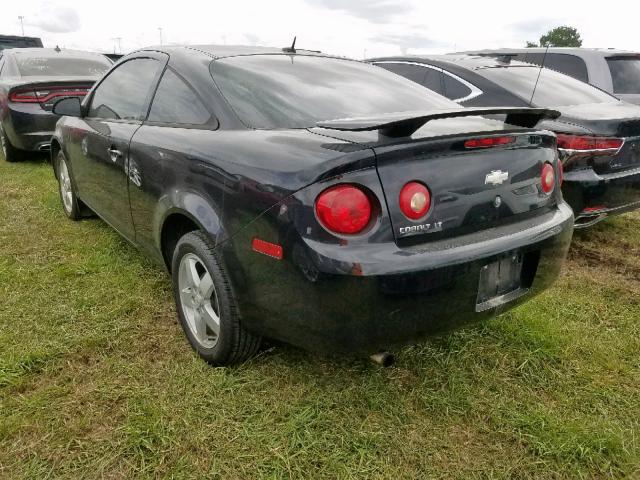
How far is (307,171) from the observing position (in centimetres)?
173

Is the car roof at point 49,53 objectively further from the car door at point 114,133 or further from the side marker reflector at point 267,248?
the side marker reflector at point 267,248

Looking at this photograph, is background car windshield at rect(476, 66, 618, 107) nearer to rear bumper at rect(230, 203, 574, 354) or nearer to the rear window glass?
the rear window glass

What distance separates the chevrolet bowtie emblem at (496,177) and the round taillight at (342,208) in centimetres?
51

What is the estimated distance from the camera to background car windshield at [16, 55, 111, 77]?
6531 millimetres

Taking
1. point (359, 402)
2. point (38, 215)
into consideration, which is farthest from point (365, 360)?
point (38, 215)

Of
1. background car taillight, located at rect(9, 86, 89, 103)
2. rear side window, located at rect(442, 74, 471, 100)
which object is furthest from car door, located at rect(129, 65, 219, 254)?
background car taillight, located at rect(9, 86, 89, 103)

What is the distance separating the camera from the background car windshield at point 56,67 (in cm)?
653

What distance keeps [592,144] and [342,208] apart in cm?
238

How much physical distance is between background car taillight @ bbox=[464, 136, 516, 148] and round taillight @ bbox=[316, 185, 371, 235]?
1.56ft

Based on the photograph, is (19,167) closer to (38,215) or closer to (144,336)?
(38,215)

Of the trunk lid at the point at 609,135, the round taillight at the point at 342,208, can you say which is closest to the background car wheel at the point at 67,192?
the round taillight at the point at 342,208

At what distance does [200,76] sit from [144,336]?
1.27 metres

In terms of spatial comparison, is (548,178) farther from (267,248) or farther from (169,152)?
(169,152)

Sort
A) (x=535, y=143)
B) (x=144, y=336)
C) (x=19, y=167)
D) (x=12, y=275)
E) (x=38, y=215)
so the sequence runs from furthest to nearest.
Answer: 1. (x=19, y=167)
2. (x=38, y=215)
3. (x=12, y=275)
4. (x=144, y=336)
5. (x=535, y=143)
